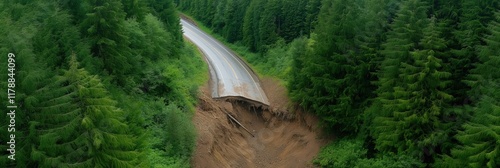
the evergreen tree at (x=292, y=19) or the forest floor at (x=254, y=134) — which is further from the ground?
the evergreen tree at (x=292, y=19)

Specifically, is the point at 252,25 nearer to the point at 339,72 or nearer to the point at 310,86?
the point at 310,86

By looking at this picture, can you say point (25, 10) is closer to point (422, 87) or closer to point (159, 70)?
point (159, 70)

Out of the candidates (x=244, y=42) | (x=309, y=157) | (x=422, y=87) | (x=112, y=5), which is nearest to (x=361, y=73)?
(x=422, y=87)

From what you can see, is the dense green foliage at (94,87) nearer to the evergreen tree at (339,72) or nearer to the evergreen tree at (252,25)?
the evergreen tree at (339,72)

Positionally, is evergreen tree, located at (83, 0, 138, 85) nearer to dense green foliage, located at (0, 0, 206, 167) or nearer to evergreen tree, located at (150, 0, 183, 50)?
dense green foliage, located at (0, 0, 206, 167)

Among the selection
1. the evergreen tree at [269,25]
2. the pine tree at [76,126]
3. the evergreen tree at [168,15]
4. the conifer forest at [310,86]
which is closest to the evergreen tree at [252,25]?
the evergreen tree at [269,25]

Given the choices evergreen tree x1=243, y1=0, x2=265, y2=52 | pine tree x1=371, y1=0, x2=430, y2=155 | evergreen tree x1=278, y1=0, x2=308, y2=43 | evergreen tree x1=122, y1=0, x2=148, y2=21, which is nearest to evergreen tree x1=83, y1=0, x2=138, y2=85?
evergreen tree x1=122, y1=0, x2=148, y2=21
